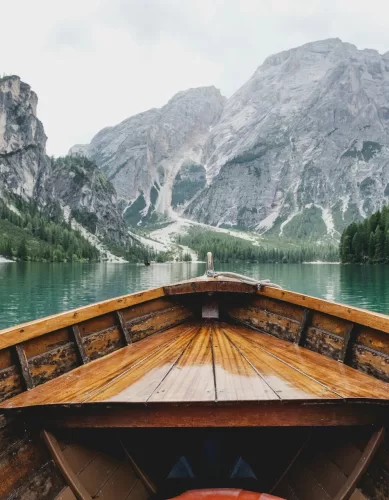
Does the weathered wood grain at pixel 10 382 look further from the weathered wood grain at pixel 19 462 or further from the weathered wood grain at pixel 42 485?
the weathered wood grain at pixel 42 485

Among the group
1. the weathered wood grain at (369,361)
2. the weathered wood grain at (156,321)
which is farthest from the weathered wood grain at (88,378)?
the weathered wood grain at (369,361)

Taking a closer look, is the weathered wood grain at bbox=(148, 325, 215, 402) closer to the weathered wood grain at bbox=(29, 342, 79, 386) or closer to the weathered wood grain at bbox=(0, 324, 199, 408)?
the weathered wood grain at bbox=(0, 324, 199, 408)

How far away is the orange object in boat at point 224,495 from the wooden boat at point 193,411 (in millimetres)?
24

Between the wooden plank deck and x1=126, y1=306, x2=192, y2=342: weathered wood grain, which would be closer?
the wooden plank deck

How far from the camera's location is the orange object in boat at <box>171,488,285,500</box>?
14.4 ft

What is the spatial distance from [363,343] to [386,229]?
370 ft

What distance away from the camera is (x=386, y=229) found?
350ft

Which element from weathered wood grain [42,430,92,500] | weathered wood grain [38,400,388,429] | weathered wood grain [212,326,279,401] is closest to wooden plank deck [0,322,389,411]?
weathered wood grain [212,326,279,401]

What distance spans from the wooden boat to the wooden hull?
0.6 inches

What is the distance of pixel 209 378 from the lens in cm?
514

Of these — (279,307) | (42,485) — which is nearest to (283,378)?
(42,485)

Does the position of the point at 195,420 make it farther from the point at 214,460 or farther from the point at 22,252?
the point at 22,252

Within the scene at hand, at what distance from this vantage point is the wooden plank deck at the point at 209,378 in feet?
14.7

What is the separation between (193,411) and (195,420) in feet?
0.37
